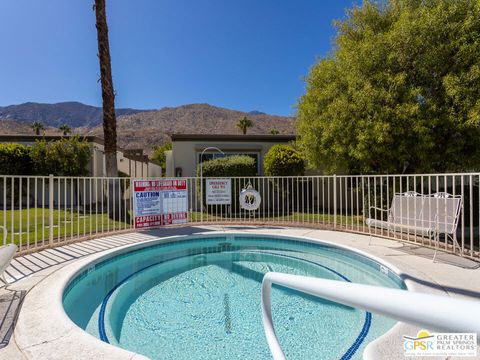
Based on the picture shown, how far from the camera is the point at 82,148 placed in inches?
584

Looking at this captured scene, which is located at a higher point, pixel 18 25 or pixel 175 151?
pixel 18 25

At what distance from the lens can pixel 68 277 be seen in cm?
417

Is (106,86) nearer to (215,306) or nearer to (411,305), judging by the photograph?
(215,306)

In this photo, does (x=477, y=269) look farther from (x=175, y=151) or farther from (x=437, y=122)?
(x=175, y=151)

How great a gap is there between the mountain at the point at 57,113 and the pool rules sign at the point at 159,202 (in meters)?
98.0

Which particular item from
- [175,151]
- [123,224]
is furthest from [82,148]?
[123,224]

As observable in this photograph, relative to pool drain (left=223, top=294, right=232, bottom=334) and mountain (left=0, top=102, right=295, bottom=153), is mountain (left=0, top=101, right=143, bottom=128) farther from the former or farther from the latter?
pool drain (left=223, top=294, right=232, bottom=334)

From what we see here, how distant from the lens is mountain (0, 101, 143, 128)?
95675mm

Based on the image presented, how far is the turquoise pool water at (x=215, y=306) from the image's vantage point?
3.07 metres

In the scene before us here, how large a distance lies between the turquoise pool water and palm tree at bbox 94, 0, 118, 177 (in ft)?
15.1

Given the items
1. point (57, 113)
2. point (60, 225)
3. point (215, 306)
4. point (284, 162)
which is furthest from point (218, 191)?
point (57, 113)

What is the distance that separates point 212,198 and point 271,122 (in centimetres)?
7951

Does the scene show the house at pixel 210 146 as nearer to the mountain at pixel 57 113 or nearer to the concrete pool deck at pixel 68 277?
the concrete pool deck at pixel 68 277

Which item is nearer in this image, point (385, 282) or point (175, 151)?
point (385, 282)
